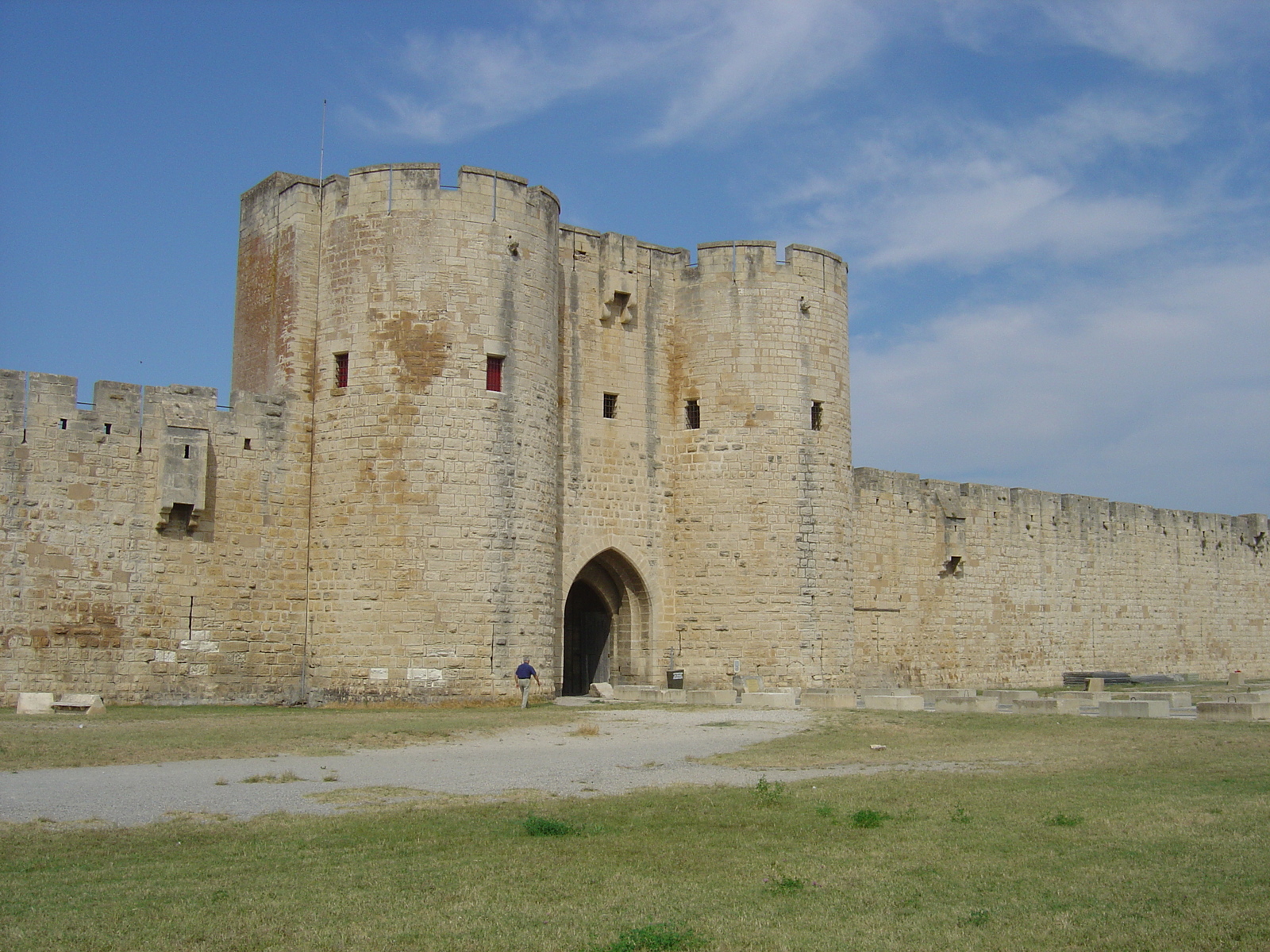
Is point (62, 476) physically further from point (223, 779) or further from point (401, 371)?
point (223, 779)

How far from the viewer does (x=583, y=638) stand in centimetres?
2630

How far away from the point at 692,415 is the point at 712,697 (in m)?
6.56

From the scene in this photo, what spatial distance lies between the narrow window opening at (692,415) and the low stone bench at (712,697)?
20.0ft

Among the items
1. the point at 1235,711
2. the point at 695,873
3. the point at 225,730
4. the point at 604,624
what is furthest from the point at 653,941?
the point at 604,624

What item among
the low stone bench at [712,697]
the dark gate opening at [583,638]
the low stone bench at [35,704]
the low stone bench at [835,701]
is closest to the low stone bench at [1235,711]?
the low stone bench at [835,701]

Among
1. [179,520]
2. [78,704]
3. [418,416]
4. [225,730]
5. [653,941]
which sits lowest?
[653,941]

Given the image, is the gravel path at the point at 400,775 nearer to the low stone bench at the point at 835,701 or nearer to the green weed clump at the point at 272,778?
the green weed clump at the point at 272,778

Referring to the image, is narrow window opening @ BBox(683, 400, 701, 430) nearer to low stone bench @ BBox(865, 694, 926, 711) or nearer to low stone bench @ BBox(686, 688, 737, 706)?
low stone bench @ BBox(686, 688, 737, 706)

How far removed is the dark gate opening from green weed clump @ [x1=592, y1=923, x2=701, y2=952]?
782 inches

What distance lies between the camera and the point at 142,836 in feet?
27.0

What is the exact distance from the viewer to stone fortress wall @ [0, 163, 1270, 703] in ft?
63.8

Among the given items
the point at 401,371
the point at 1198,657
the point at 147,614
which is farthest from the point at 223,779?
the point at 1198,657

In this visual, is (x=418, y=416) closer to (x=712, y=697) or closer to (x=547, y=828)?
(x=712, y=697)

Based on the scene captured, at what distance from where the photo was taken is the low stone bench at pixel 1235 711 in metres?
17.9
